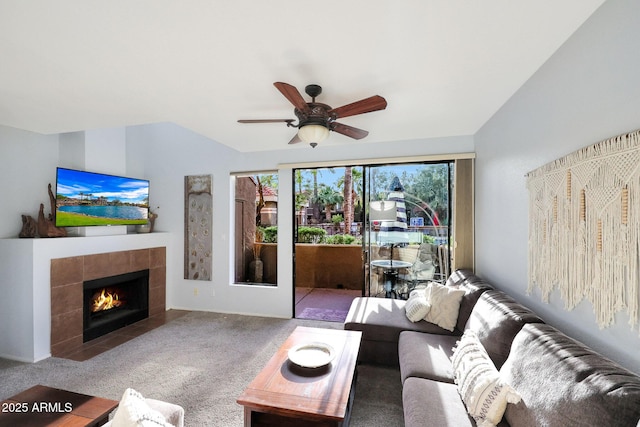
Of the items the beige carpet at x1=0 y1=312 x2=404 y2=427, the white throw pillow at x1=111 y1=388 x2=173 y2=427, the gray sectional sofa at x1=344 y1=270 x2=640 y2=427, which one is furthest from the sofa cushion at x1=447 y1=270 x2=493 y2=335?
the white throw pillow at x1=111 y1=388 x2=173 y2=427

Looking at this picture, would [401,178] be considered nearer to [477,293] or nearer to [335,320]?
[477,293]

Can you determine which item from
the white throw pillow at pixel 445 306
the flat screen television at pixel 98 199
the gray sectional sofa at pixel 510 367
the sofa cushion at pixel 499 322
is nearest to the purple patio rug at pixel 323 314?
the gray sectional sofa at pixel 510 367

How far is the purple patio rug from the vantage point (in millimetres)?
4090

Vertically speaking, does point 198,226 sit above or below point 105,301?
above

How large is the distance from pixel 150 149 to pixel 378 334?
4385 millimetres

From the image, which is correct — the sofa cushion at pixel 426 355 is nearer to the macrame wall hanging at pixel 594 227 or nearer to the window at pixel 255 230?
the macrame wall hanging at pixel 594 227

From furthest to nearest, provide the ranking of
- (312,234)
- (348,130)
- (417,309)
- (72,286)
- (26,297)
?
(312,234) → (72,286) → (26,297) → (417,309) → (348,130)

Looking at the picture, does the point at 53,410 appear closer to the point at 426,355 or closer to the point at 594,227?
the point at 426,355

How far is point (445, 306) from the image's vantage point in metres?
2.62

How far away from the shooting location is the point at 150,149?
183 inches

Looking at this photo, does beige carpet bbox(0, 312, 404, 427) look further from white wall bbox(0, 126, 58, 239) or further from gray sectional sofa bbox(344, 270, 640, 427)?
white wall bbox(0, 126, 58, 239)

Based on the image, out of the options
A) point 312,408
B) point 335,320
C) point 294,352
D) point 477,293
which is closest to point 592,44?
point 477,293

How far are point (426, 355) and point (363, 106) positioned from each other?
1855 mm

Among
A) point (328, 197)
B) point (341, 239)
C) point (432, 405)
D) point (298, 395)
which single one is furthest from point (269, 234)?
point (432, 405)
